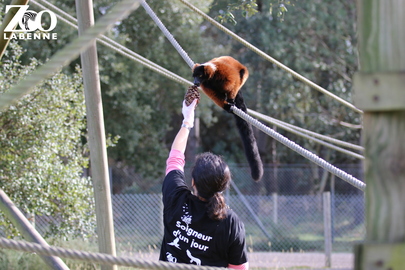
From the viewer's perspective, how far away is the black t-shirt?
198cm

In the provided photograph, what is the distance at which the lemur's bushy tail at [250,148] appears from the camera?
3.48 metres

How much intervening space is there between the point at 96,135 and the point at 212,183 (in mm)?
1447

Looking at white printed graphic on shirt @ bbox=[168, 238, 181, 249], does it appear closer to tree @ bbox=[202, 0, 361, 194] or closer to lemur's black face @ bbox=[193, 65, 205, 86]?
lemur's black face @ bbox=[193, 65, 205, 86]

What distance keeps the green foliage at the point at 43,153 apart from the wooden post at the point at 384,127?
14.8ft

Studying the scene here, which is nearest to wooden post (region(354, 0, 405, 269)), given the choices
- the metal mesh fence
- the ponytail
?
the ponytail

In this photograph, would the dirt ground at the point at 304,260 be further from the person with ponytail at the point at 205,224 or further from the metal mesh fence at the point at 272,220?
the person with ponytail at the point at 205,224

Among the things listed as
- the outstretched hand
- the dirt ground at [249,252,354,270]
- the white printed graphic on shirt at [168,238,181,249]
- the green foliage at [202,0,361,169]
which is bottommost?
the dirt ground at [249,252,354,270]

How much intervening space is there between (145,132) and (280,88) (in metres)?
4.27

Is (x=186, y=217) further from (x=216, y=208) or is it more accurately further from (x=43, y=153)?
(x=43, y=153)

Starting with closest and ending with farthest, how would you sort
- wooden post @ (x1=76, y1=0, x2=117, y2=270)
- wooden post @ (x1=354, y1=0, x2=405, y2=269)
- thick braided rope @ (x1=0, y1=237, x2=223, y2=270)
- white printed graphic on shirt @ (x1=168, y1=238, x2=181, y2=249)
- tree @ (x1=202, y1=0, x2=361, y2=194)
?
wooden post @ (x1=354, y1=0, x2=405, y2=269) < thick braided rope @ (x1=0, y1=237, x2=223, y2=270) < white printed graphic on shirt @ (x1=168, y1=238, x2=181, y2=249) < wooden post @ (x1=76, y1=0, x2=117, y2=270) < tree @ (x1=202, y1=0, x2=361, y2=194)

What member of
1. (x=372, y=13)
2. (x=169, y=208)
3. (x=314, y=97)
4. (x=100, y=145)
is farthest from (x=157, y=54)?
(x=372, y=13)

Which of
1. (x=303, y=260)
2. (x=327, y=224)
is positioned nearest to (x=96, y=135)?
(x=327, y=224)

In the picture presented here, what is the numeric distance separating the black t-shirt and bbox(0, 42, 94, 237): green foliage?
3.43 m

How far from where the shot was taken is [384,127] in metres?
1.13
